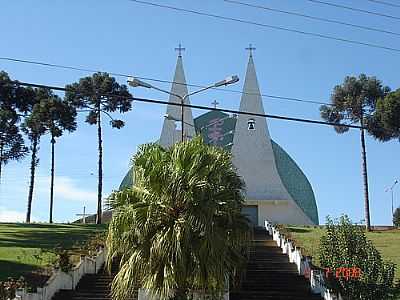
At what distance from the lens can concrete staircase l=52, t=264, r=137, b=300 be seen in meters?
22.8

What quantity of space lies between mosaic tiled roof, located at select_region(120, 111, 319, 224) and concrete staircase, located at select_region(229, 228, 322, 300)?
4429 cm

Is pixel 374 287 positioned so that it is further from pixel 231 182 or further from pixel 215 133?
pixel 215 133

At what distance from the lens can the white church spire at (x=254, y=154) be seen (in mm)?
63656

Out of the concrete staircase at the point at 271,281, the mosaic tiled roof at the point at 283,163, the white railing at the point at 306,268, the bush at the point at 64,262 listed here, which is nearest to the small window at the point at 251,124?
the mosaic tiled roof at the point at 283,163

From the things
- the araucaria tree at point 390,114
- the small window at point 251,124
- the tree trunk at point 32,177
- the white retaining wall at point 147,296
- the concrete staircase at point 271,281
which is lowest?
the white retaining wall at point 147,296

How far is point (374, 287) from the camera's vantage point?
872 inches

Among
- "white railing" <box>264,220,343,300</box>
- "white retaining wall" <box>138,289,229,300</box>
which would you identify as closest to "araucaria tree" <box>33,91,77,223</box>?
"white railing" <box>264,220,343,300</box>

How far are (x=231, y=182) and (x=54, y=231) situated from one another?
22.1 m

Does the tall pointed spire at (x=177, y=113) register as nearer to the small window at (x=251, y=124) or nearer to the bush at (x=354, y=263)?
the small window at (x=251, y=124)

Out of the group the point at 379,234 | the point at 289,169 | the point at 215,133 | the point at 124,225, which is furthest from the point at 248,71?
the point at 124,225

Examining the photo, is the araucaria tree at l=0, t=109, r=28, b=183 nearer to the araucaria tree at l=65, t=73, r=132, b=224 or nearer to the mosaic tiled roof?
the araucaria tree at l=65, t=73, r=132, b=224

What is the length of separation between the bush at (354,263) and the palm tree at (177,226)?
16.3 ft
